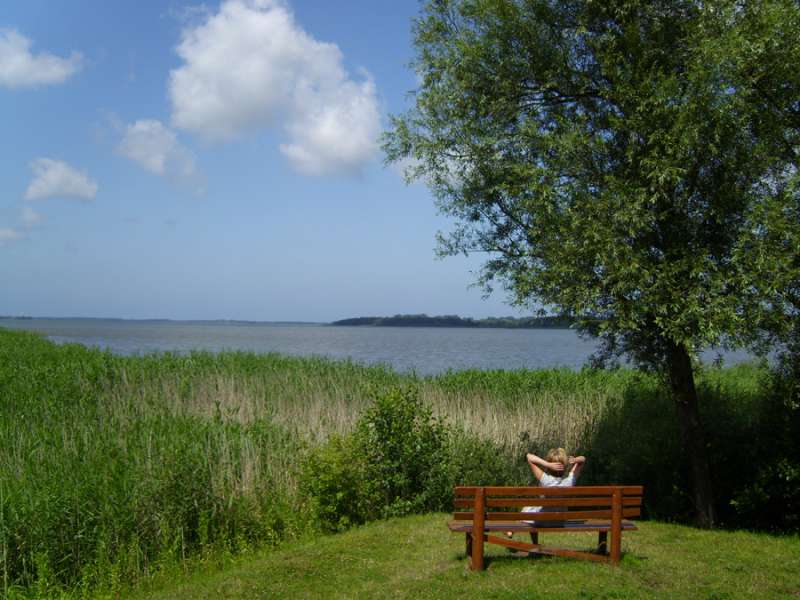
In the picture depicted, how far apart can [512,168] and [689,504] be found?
593 cm

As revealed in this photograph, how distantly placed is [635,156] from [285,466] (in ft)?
21.9

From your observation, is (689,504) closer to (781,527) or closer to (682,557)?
(781,527)

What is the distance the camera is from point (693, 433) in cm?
1015

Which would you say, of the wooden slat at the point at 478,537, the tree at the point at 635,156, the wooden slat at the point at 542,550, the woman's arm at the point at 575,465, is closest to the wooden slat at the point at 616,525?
the wooden slat at the point at 542,550

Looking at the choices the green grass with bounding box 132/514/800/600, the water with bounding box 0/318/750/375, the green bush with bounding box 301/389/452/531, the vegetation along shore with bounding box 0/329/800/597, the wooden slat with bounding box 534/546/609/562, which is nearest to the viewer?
the green grass with bounding box 132/514/800/600

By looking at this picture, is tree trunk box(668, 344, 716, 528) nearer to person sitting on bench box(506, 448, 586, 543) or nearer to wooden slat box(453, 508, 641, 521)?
person sitting on bench box(506, 448, 586, 543)

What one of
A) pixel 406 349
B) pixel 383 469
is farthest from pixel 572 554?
pixel 406 349

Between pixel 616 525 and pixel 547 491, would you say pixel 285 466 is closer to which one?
pixel 547 491

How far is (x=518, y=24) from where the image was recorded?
10.5 meters

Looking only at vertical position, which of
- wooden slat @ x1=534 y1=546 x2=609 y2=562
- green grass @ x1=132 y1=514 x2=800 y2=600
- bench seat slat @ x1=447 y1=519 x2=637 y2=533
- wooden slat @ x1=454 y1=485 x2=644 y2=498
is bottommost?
green grass @ x1=132 y1=514 x2=800 y2=600

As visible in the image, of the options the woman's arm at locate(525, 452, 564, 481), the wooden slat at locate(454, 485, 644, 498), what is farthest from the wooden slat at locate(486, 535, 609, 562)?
the woman's arm at locate(525, 452, 564, 481)

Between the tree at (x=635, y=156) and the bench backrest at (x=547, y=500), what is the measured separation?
2420mm

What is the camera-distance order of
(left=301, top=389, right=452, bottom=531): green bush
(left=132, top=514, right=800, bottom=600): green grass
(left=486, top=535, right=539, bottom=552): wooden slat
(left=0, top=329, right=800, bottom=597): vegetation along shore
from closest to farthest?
(left=132, top=514, right=800, bottom=600): green grass < (left=486, top=535, right=539, bottom=552): wooden slat < (left=0, top=329, right=800, bottom=597): vegetation along shore < (left=301, top=389, right=452, bottom=531): green bush

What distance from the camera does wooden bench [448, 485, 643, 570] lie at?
6.64 meters
